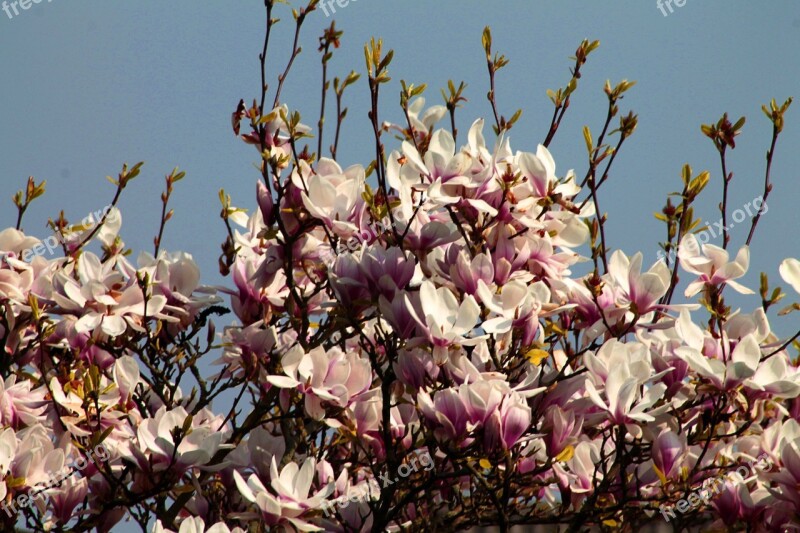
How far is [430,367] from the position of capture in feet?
8.73

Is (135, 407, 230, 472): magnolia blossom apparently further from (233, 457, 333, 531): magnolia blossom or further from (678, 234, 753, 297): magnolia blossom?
(678, 234, 753, 297): magnolia blossom

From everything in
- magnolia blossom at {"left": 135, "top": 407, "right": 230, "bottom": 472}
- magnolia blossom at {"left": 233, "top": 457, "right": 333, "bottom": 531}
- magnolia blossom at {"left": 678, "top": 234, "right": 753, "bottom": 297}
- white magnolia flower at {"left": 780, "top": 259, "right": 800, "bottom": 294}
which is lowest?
magnolia blossom at {"left": 233, "top": 457, "right": 333, "bottom": 531}

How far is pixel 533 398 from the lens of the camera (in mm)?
2807

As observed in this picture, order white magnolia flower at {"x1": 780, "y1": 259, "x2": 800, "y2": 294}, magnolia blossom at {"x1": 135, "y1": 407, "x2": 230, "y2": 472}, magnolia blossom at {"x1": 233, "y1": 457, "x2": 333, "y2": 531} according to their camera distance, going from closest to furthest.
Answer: magnolia blossom at {"x1": 233, "y1": 457, "x2": 333, "y2": 531} → magnolia blossom at {"x1": 135, "y1": 407, "x2": 230, "y2": 472} → white magnolia flower at {"x1": 780, "y1": 259, "x2": 800, "y2": 294}

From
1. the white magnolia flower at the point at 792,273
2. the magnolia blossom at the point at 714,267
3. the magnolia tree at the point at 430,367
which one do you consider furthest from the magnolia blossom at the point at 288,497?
the white magnolia flower at the point at 792,273

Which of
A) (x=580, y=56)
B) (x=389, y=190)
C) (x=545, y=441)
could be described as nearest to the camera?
(x=545, y=441)

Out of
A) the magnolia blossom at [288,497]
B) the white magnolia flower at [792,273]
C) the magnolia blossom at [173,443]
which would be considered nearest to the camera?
the magnolia blossom at [288,497]

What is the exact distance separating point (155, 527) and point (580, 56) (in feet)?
7.06

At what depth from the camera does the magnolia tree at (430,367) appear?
2641 mm

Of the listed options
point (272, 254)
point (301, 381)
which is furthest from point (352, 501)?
point (272, 254)

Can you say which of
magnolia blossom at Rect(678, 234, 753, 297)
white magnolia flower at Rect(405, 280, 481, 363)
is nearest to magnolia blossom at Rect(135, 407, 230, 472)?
white magnolia flower at Rect(405, 280, 481, 363)

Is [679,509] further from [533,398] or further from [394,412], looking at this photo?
[394,412]

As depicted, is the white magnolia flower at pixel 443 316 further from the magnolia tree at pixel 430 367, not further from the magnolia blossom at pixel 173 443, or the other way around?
the magnolia blossom at pixel 173 443

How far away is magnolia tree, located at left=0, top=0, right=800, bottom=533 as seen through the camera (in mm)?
Answer: 2641
